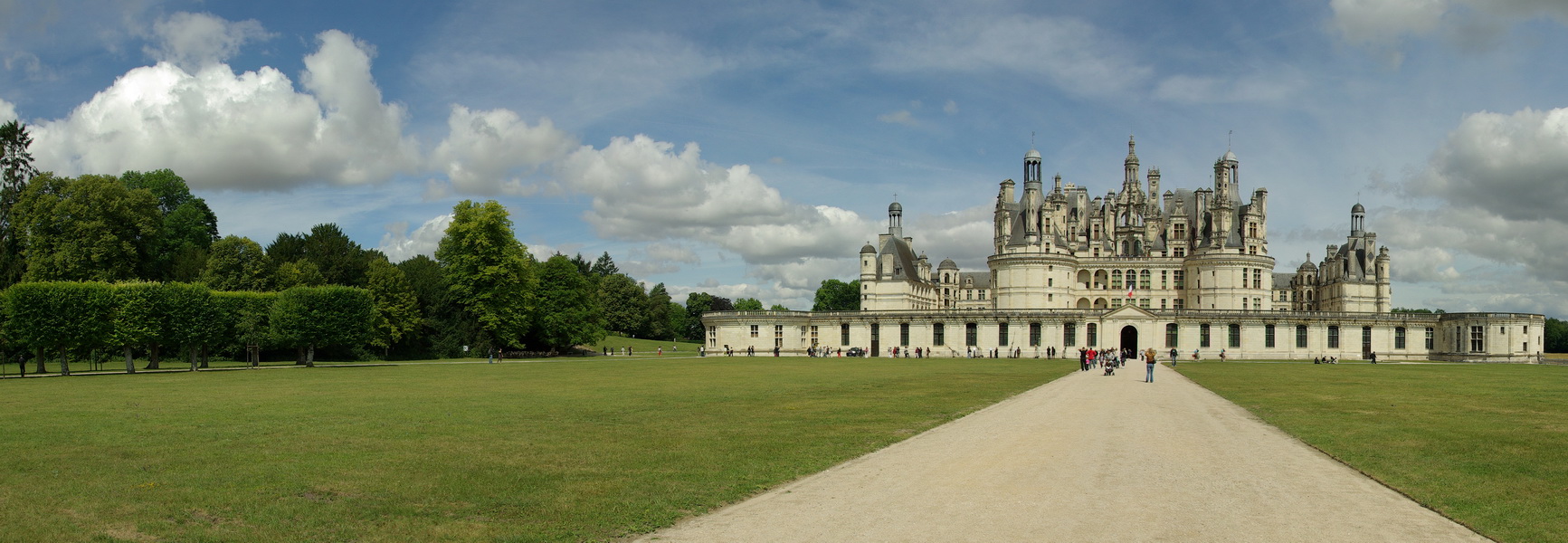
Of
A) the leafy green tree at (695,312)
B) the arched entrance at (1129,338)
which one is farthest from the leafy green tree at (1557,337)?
the leafy green tree at (695,312)

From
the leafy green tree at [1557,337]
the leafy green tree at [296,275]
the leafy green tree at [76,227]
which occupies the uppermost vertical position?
the leafy green tree at [76,227]

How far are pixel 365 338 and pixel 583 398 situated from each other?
35.8 m

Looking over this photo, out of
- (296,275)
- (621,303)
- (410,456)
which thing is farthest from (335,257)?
(410,456)

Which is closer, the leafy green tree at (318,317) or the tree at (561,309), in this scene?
the leafy green tree at (318,317)

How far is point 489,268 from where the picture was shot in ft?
208

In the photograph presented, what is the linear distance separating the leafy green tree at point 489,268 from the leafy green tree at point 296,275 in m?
8.98

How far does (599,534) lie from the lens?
9.19 m

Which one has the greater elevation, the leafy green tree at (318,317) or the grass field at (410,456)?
the leafy green tree at (318,317)

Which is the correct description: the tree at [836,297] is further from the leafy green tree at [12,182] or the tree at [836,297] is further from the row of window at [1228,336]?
the leafy green tree at [12,182]

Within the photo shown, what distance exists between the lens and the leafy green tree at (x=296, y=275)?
63750 millimetres

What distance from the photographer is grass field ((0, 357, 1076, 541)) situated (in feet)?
31.5

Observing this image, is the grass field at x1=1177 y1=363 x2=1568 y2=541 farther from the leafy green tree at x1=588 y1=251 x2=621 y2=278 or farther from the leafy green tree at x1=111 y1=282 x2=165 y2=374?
the leafy green tree at x1=588 y1=251 x2=621 y2=278

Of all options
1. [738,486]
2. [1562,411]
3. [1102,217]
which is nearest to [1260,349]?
[1102,217]

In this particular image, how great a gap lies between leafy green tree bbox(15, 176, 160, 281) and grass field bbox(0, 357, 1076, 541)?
2907 centimetres
